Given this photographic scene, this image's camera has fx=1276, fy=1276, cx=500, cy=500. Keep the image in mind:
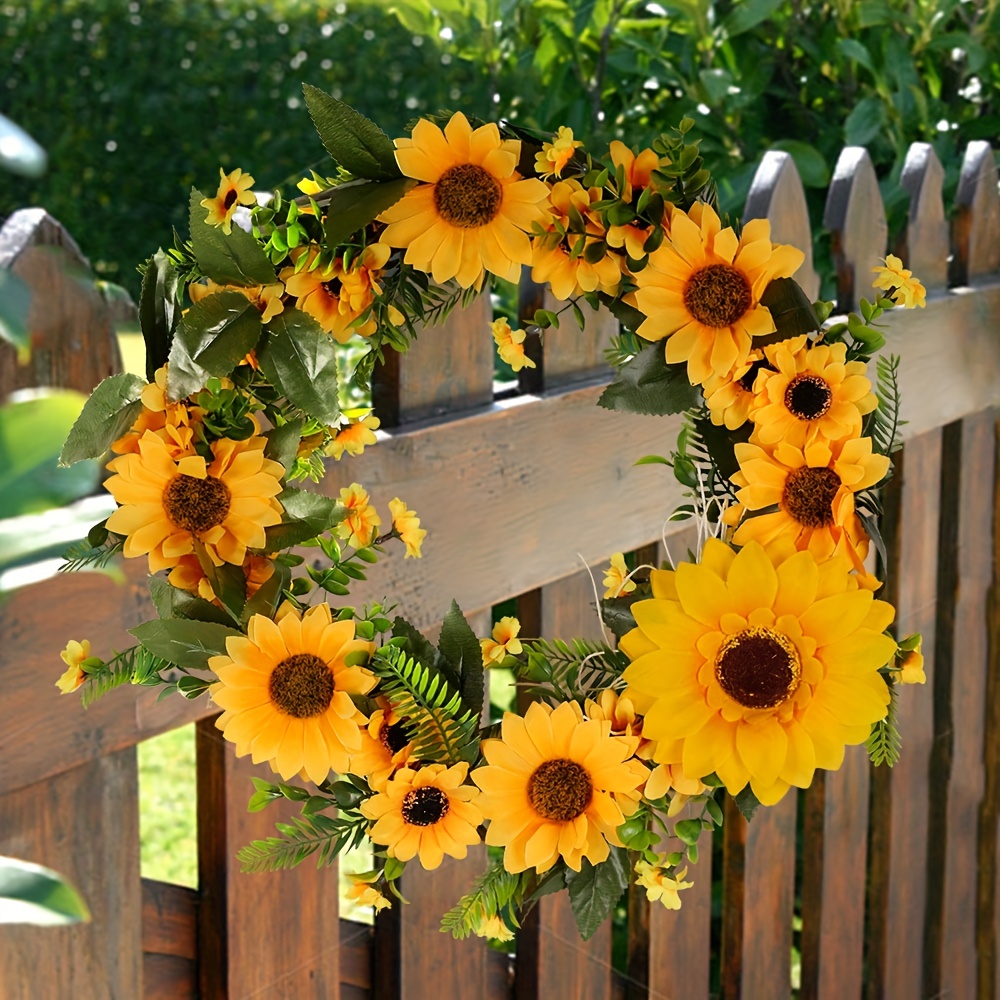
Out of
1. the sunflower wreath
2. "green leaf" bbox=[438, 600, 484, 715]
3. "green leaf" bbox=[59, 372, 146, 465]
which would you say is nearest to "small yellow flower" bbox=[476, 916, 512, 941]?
the sunflower wreath

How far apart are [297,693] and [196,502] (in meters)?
0.11

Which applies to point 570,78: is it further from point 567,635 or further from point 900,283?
point 900,283

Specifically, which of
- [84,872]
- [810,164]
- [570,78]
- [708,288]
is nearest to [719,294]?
[708,288]

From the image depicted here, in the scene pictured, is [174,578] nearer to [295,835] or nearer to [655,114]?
[295,835]

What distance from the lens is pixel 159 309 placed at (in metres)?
0.66

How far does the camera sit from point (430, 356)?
105 centimetres

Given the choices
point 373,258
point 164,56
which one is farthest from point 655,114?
point 164,56

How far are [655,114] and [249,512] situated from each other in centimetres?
166

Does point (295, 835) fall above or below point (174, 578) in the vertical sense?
below

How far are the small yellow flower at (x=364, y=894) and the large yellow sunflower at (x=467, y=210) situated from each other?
32 centimetres

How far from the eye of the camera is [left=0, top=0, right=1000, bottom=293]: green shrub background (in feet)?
6.38

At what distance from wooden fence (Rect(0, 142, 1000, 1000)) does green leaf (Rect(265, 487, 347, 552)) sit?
0.20m

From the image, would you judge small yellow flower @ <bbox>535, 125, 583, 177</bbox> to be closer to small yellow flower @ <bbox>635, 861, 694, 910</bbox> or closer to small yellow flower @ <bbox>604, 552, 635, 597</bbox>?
small yellow flower @ <bbox>604, 552, 635, 597</bbox>

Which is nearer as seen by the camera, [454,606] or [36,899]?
[36,899]
